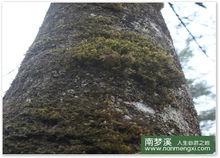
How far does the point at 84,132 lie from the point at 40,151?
126mm

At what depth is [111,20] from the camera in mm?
1493

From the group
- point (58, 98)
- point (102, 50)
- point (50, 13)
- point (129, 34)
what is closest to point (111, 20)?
point (129, 34)

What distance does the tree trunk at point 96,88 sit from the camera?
105 cm

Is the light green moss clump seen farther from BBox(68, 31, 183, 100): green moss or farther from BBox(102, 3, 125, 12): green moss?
BBox(102, 3, 125, 12): green moss

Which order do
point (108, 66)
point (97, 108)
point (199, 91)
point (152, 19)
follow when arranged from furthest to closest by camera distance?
point (199, 91), point (152, 19), point (108, 66), point (97, 108)

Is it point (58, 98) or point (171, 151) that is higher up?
point (58, 98)

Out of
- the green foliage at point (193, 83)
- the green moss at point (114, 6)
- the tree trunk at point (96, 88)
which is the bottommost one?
the green foliage at point (193, 83)

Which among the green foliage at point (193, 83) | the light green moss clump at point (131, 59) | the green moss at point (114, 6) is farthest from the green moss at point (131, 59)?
the green foliage at point (193, 83)

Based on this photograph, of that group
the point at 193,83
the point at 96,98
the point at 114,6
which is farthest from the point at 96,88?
the point at 193,83

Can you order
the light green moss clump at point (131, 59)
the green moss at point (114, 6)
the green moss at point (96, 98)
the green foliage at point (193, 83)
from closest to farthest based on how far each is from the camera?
the green moss at point (96, 98) → the light green moss clump at point (131, 59) → the green moss at point (114, 6) → the green foliage at point (193, 83)

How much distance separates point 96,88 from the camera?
1.18 meters

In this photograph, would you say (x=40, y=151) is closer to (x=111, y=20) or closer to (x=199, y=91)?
(x=111, y=20)

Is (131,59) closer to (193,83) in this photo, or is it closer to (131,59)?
(131,59)

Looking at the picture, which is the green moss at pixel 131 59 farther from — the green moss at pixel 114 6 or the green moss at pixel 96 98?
the green moss at pixel 114 6
